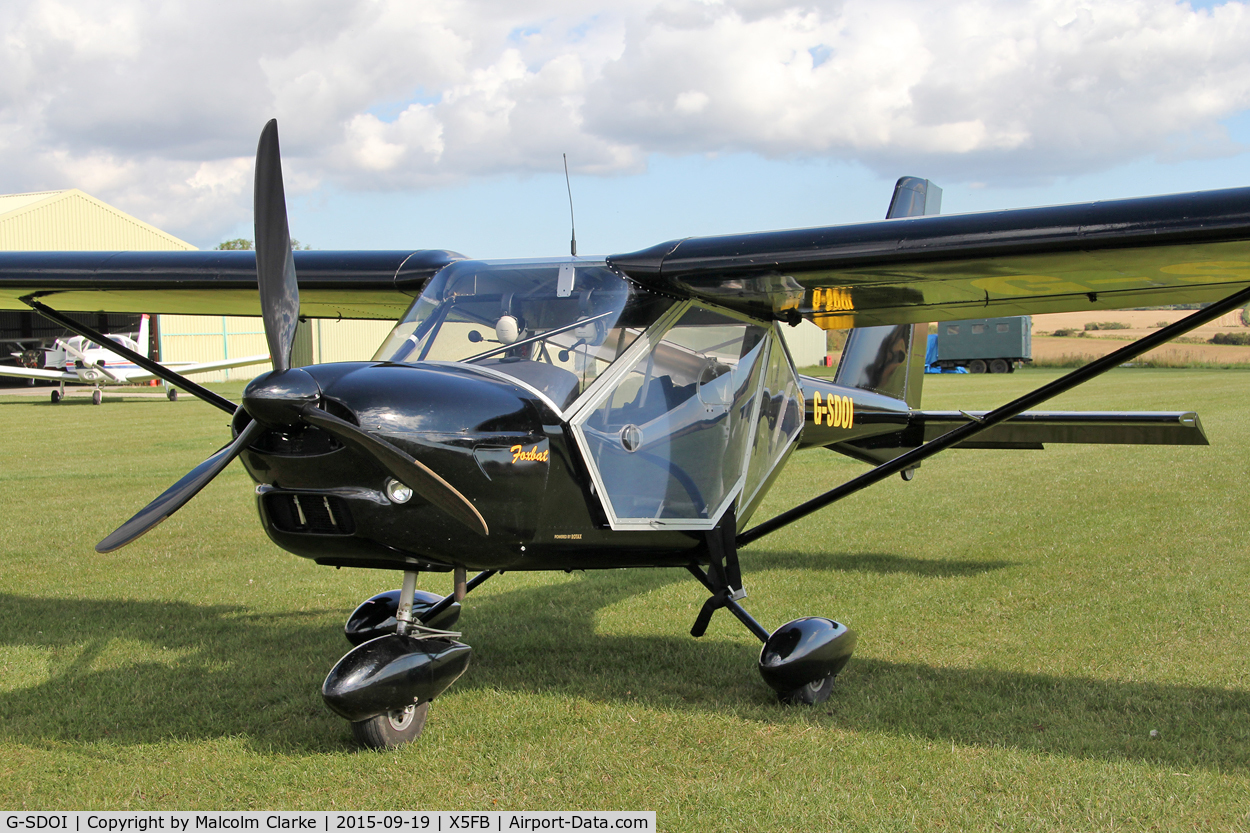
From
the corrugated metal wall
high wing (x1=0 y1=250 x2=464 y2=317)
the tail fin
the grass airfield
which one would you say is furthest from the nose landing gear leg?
the corrugated metal wall

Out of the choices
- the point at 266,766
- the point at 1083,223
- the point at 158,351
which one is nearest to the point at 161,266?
the point at 266,766

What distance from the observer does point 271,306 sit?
407cm

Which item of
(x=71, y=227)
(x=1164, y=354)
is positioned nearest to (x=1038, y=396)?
(x=71, y=227)

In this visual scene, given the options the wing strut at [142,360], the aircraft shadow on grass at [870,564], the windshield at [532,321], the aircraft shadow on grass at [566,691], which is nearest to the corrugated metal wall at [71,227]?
the wing strut at [142,360]

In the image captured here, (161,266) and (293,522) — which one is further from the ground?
(161,266)

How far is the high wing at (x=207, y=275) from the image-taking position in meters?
5.93

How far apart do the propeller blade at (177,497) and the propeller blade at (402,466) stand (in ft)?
1.23

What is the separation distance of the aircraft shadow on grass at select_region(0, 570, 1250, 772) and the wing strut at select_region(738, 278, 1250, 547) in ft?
3.07

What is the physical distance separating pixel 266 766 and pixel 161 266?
3676 mm

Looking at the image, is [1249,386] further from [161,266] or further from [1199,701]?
[161,266]

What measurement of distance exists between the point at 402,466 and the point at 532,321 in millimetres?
1251

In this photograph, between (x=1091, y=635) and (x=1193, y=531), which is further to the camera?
(x=1193, y=531)

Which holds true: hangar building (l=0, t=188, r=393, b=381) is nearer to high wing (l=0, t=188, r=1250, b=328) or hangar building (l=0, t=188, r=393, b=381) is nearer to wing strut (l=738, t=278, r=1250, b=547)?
high wing (l=0, t=188, r=1250, b=328)

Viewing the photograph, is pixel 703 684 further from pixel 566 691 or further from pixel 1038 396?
pixel 1038 396
